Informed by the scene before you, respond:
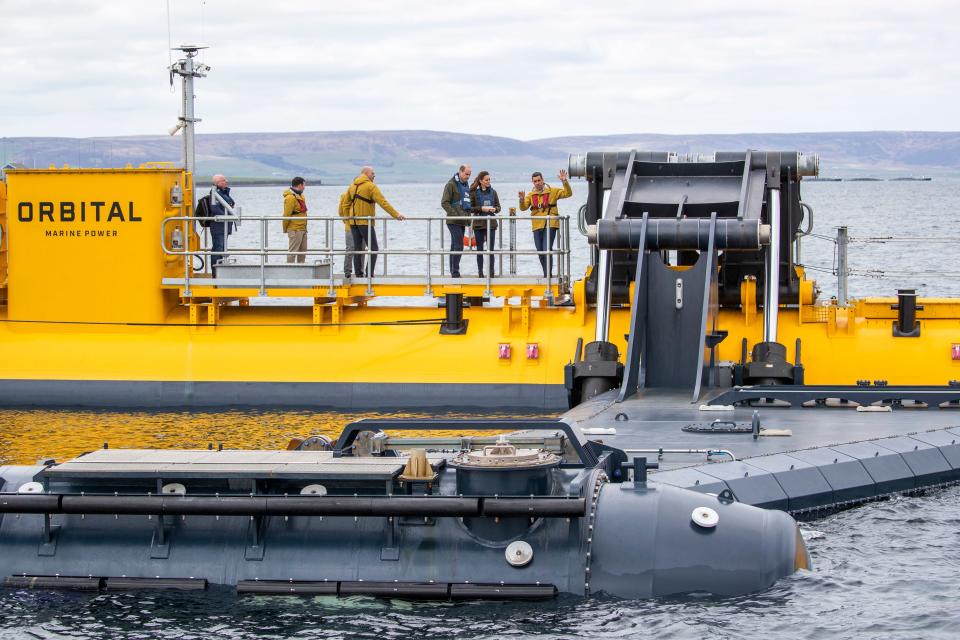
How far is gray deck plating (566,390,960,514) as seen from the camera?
14.0m

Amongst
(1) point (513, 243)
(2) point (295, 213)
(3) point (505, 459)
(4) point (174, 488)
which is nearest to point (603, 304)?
(1) point (513, 243)

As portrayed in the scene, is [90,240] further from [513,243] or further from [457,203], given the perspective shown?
[513,243]

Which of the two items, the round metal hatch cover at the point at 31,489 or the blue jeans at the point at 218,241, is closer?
the round metal hatch cover at the point at 31,489

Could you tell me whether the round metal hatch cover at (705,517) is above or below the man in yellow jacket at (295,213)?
below

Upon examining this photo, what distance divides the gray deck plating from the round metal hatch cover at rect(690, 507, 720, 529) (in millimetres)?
2446

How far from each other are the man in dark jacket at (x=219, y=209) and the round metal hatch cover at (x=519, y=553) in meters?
13.1

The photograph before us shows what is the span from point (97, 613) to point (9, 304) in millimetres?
13527

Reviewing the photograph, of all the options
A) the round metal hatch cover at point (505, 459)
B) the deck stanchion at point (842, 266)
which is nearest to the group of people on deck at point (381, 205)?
the deck stanchion at point (842, 266)

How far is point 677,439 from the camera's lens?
50.7 feet

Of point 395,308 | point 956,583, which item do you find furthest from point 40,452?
point 956,583

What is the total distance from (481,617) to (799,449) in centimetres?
558

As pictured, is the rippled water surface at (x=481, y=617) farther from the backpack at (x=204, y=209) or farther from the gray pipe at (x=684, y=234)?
the backpack at (x=204, y=209)

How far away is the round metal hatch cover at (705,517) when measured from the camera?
1055 cm

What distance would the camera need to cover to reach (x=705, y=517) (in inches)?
417
